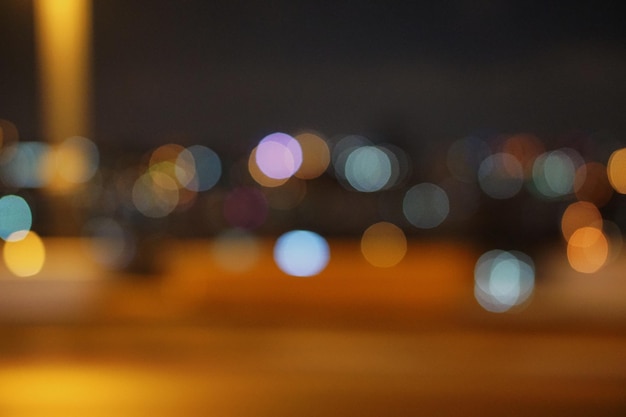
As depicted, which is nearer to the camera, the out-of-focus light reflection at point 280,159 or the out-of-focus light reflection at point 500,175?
the out-of-focus light reflection at point 280,159

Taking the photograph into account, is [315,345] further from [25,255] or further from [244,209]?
[244,209]

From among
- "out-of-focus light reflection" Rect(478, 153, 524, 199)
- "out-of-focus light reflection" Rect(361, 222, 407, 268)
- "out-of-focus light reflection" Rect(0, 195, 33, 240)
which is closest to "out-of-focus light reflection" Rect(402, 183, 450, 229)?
"out-of-focus light reflection" Rect(478, 153, 524, 199)

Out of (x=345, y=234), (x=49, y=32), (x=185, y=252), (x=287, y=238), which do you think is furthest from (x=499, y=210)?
(x=49, y=32)

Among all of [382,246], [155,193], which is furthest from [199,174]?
[382,246]

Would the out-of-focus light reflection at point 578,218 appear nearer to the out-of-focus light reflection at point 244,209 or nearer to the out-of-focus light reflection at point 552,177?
the out-of-focus light reflection at point 552,177

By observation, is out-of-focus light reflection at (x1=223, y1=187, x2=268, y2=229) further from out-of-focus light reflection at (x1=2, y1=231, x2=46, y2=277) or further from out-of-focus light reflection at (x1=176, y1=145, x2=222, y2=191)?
out-of-focus light reflection at (x1=2, y1=231, x2=46, y2=277)

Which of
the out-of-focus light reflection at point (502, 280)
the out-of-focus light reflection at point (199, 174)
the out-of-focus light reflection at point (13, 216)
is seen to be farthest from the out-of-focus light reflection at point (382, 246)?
the out-of-focus light reflection at point (199, 174)

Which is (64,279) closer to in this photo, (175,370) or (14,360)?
(14,360)
